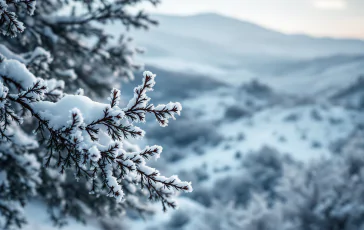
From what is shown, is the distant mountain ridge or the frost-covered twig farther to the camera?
the distant mountain ridge

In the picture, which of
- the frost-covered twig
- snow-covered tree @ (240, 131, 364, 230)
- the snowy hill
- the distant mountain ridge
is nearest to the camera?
the frost-covered twig

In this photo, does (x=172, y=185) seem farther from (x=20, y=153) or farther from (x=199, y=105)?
(x=199, y=105)

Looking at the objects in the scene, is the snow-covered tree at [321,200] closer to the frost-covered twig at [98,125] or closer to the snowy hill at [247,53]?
the frost-covered twig at [98,125]

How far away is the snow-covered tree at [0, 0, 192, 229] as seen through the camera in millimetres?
1494

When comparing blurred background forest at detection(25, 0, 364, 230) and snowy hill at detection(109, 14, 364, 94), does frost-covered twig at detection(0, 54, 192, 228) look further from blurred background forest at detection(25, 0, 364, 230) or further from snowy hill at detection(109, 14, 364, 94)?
snowy hill at detection(109, 14, 364, 94)

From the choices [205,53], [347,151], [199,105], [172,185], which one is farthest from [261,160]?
[205,53]

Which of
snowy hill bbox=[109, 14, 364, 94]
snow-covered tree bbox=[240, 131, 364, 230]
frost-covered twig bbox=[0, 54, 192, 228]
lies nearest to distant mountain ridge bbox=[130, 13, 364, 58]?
snowy hill bbox=[109, 14, 364, 94]

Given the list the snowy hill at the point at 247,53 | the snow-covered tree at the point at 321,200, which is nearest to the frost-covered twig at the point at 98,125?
the snow-covered tree at the point at 321,200

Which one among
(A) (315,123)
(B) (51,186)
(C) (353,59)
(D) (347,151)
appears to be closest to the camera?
(B) (51,186)

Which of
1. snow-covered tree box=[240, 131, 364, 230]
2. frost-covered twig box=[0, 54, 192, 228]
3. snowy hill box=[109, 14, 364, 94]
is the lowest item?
frost-covered twig box=[0, 54, 192, 228]

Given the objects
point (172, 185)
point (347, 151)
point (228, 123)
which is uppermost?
point (228, 123)

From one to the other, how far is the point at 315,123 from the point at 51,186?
22.5 meters

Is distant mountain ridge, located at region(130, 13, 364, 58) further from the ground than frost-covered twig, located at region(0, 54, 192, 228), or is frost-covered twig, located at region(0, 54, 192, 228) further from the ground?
distant mountain ridge, located at region(130, 13, 364, 58)

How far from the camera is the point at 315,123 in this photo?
73.5 feet
